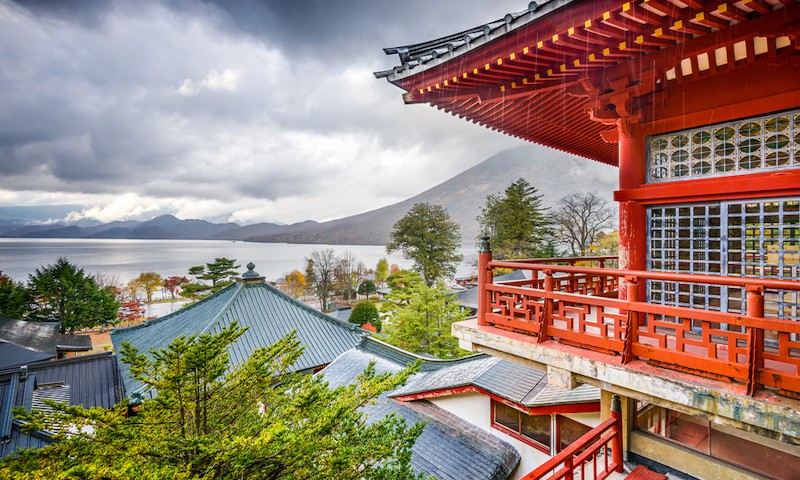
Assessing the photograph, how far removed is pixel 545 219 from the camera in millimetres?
28156

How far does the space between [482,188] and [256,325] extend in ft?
500

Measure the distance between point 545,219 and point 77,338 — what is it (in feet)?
107

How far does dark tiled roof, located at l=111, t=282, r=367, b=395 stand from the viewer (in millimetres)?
10273

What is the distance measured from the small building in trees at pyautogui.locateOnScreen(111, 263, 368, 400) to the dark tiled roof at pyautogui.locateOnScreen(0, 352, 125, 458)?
105 cm

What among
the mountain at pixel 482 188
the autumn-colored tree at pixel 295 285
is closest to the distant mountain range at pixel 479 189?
the mountain at pixel 482 188

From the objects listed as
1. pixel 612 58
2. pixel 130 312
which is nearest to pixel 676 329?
pixel 612 58

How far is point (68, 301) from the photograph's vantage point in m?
23.4

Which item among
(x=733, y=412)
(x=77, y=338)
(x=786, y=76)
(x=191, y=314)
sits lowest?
(x=77, y=338)

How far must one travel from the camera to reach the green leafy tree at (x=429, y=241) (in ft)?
98.3

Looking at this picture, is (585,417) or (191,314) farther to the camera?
(191,314)

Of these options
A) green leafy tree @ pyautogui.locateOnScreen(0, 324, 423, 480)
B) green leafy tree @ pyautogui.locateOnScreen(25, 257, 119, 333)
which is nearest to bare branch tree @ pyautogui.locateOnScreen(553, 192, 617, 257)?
green leafy tree @ pyautogui.locateOnScreen(0, 324, 423, 480)

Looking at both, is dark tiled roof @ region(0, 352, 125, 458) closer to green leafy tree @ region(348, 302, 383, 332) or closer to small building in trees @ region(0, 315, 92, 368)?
small building in trees @ region(0, 315, 92, 368)

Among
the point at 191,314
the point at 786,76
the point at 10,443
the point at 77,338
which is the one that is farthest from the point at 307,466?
the point at 77,338

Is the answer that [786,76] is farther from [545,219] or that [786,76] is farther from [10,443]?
[545,219]
